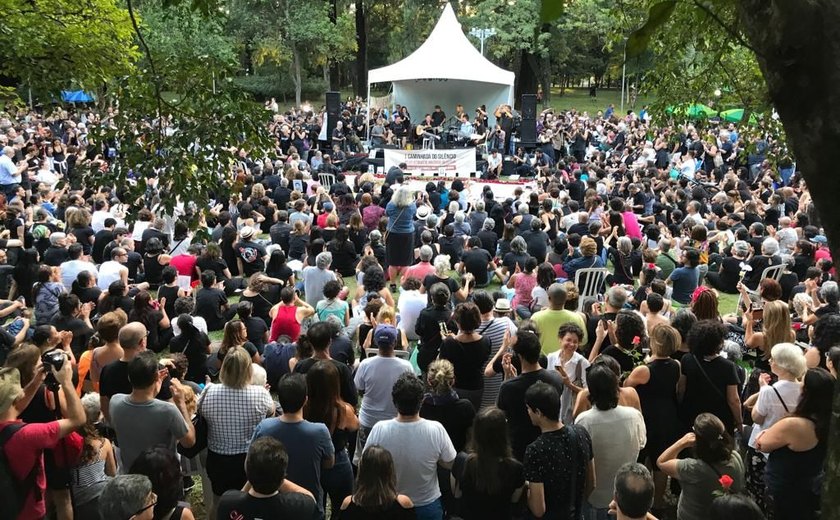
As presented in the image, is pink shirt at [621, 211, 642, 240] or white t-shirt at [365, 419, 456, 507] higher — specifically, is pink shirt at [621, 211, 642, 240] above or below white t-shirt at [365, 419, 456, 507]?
above

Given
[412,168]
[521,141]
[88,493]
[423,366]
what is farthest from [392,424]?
[521,141]

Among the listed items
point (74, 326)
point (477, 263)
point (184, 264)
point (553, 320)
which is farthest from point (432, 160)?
point (553, 320)

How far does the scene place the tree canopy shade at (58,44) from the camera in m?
6.77

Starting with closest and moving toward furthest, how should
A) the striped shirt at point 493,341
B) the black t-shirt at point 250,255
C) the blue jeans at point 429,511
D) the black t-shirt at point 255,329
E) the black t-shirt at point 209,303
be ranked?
the blue jeans at point 429,511
the striped shirt at point 493,341
the black t-shirt at point 255,329
the black t-shirt at point 209,303
the black t-shirt at point 250,255

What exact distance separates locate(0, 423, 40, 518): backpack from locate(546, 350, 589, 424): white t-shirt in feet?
10.8

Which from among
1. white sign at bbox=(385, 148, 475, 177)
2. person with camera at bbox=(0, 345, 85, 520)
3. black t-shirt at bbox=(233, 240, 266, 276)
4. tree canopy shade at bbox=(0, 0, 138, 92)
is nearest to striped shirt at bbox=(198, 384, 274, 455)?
person with camera at bbox=(0, 345, 85, 520)

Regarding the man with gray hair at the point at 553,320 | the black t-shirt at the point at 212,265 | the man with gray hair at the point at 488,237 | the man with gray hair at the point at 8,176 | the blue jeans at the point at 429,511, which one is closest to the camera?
the blue jeans at the point at 429,511

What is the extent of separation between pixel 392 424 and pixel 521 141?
21.6 m

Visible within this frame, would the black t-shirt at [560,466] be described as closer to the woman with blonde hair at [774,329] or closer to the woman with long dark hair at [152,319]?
the woman with blonde hair at [774,329]

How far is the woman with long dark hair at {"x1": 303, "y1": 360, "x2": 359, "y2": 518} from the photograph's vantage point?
4.36 metres

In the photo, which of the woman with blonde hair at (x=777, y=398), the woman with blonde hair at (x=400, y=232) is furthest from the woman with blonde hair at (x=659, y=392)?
the woman with blonde hair at (x=400, y=232)

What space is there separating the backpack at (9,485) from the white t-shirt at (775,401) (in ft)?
13.4

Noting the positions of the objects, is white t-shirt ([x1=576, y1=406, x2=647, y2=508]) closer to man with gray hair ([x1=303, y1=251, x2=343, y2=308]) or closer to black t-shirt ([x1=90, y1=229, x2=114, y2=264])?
man with gray hair ([x1=303, y1=251, x2=343, y2=308])

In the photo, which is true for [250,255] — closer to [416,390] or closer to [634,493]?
[416,390]
